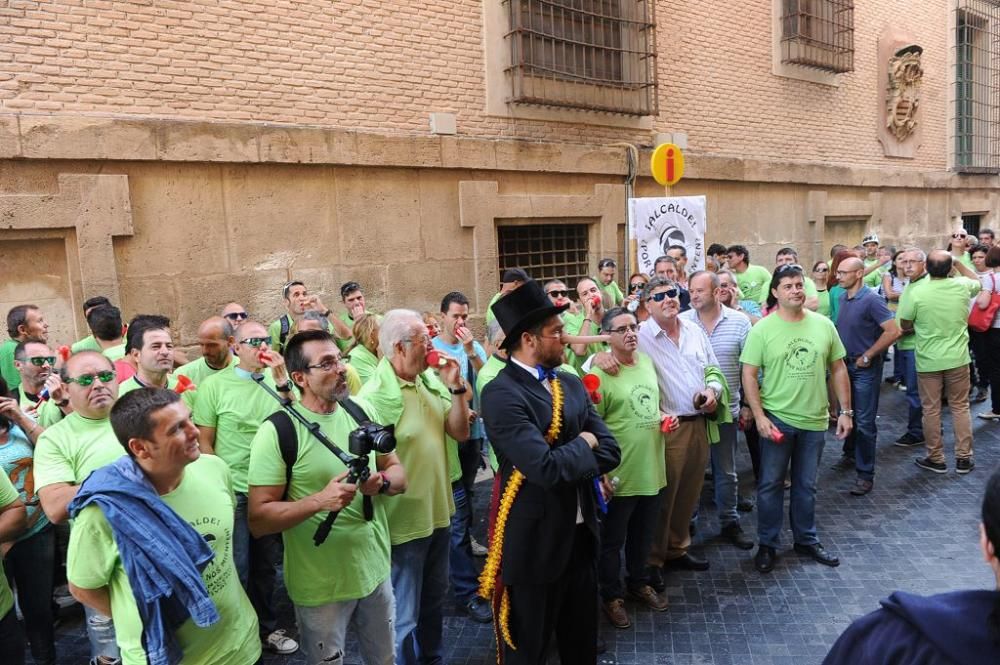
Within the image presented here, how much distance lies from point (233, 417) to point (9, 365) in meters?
2.85

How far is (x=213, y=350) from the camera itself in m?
4.27

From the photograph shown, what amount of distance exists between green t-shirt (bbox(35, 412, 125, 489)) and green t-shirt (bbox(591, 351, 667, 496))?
2622 millimetres

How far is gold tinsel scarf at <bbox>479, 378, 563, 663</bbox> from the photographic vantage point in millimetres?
2959

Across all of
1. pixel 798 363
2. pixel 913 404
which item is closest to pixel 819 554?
pixel 798 363

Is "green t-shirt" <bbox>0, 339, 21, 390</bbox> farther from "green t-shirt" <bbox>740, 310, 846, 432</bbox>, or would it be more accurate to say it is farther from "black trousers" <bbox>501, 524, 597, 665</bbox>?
"green t-shirt" <bbox>740, 310, 846, 432</bbox>

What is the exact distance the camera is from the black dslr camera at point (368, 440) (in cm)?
265

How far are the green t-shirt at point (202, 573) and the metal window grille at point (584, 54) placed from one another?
7.65m

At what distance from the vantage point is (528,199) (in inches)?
369

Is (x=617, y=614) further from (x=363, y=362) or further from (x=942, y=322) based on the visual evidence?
Answer: (x=942, y=322)

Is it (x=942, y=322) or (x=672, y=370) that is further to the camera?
(x=942, y=322)

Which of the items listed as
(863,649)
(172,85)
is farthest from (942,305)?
(172,85)

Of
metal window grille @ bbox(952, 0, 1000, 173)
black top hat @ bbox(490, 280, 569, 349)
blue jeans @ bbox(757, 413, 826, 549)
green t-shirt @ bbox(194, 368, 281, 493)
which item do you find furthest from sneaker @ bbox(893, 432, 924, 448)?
metal window grille @ bbox(952, 0, 1000, 173)

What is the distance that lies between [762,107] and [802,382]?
932 cm

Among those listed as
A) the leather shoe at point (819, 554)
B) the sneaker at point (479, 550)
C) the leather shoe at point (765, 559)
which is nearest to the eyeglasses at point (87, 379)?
the sneaker at point (479, 550)
